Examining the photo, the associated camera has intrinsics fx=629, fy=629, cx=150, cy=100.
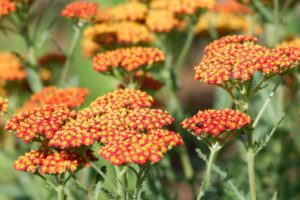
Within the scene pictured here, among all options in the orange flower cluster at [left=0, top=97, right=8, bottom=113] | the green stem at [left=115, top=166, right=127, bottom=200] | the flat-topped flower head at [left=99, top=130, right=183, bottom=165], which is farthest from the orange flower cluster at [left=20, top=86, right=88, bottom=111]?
the flat-topped flower head at [left=99, top=130, right=183, bottom=165]

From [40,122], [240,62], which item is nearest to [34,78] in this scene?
[40,122]

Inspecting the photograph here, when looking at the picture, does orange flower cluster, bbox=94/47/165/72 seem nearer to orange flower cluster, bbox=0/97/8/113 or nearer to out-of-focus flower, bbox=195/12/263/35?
orange flower cluster, bbox=0/97/8/113

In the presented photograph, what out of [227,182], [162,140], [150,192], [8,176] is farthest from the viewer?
[8,176]

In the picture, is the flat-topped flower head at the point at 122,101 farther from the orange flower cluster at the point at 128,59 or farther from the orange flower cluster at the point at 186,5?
the orange flower cluster at the point at 186,5

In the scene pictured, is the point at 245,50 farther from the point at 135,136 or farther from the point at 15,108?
the point at 15,108

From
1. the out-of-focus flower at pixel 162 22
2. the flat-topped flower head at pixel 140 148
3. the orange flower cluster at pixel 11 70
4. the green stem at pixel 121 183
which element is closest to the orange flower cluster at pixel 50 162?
the green stem at pixel 121 183

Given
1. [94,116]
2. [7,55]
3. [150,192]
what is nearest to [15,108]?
[7,55]
